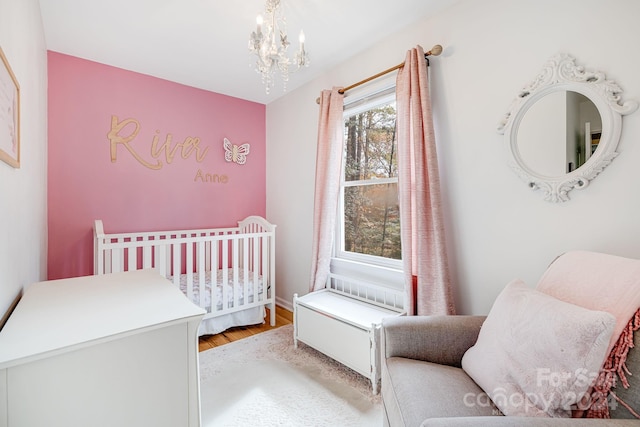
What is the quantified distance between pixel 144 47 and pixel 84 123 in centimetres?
85

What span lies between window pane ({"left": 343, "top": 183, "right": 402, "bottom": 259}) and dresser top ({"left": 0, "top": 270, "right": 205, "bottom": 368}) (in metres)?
1.59

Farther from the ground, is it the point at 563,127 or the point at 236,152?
the point at 236,152

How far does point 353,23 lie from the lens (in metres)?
1.98

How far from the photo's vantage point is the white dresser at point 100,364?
0.72 metres

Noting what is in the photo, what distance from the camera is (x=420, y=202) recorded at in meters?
1.78

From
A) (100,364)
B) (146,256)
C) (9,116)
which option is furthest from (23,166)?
(100,364)

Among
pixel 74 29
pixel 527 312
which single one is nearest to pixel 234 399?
pixel 527 312

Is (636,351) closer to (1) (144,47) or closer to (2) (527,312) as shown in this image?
(2) (527,312)

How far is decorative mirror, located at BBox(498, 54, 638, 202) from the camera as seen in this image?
1264 mm

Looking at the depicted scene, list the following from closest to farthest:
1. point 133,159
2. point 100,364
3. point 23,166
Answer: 1. point 100,364
2. point 23,166
3. point 133,159

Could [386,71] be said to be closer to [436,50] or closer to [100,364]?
[436,50]

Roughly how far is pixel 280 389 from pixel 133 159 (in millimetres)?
2374

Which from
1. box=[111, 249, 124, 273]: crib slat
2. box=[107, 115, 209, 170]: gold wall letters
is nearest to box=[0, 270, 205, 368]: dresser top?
box=[111, 249, 124, 273]: crib slat

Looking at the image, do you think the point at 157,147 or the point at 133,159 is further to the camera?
the point at 157,147
